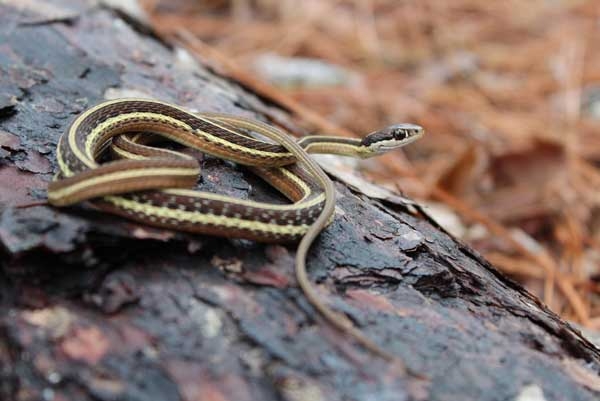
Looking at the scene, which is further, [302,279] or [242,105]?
[242,105]

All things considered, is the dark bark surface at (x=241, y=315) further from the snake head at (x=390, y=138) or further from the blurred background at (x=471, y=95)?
the blurred background at (x=471, y=95)

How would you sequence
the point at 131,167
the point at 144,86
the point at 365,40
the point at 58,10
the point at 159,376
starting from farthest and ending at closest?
1. the point at 365,40
2. the point at 58,10
3. the point at 144,86
4. the point at 131,167
5. the point at 159,376

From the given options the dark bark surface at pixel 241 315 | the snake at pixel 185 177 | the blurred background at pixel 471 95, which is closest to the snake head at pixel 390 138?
the blurred background at pixel 471 95

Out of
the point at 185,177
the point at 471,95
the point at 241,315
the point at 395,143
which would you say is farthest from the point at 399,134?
the point at 471,95

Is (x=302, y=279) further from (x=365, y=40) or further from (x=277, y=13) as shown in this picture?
(x=277, y=13)

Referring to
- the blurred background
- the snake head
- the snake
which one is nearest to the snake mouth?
the snake head

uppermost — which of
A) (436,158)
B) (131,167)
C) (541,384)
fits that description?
(131,167)

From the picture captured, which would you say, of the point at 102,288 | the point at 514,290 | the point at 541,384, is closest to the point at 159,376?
the point at 102,288
